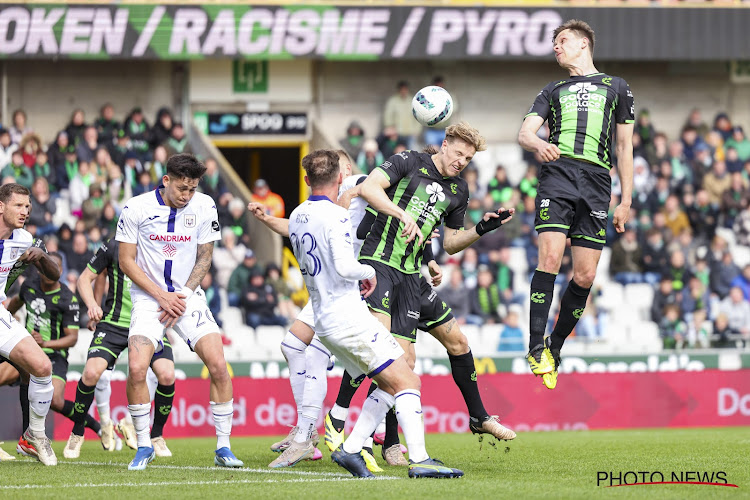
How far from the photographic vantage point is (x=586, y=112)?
8969 millimetres

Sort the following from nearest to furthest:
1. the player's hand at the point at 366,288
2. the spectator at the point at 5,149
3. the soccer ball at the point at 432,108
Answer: the player's hand at the point at 366,288 < the soccer ball at the point at 432,108 < the spectator at the point at 5,149

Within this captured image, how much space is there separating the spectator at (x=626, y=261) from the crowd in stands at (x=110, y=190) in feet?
19.3

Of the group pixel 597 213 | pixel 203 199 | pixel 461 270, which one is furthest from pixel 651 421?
pixel 203 199

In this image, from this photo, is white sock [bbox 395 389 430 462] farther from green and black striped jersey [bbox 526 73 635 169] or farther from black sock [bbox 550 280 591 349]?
green and black striped jersey [bbox 526 73 635 169]

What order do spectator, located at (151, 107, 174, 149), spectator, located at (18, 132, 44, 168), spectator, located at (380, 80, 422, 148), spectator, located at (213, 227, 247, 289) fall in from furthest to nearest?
1. spectator, located at (380, 80, 422, 148)
2. spectator, located at (151, 107, 174, 149)
3. spectator, located at (18, 132, 44, 168)
4. spectator, located at (213, 227, 247, 289)

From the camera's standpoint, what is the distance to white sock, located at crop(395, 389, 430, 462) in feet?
24.9

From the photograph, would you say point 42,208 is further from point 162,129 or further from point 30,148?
point 162,129

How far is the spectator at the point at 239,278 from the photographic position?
1797cm

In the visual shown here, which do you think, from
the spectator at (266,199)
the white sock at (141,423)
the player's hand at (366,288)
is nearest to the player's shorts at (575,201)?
the player's hand at (366,288)

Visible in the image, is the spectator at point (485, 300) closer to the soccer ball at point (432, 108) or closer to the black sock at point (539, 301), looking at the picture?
the soccer ball at point (432, 108)

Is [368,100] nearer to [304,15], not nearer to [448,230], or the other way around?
[304,15]

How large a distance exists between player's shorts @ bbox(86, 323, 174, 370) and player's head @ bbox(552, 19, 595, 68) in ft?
14.8

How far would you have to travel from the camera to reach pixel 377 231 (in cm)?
899

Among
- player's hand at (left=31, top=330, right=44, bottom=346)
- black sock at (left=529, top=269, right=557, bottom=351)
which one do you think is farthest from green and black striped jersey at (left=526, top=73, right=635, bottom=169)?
player's hand at (left=31, top=330, right=44, bottom=346)
